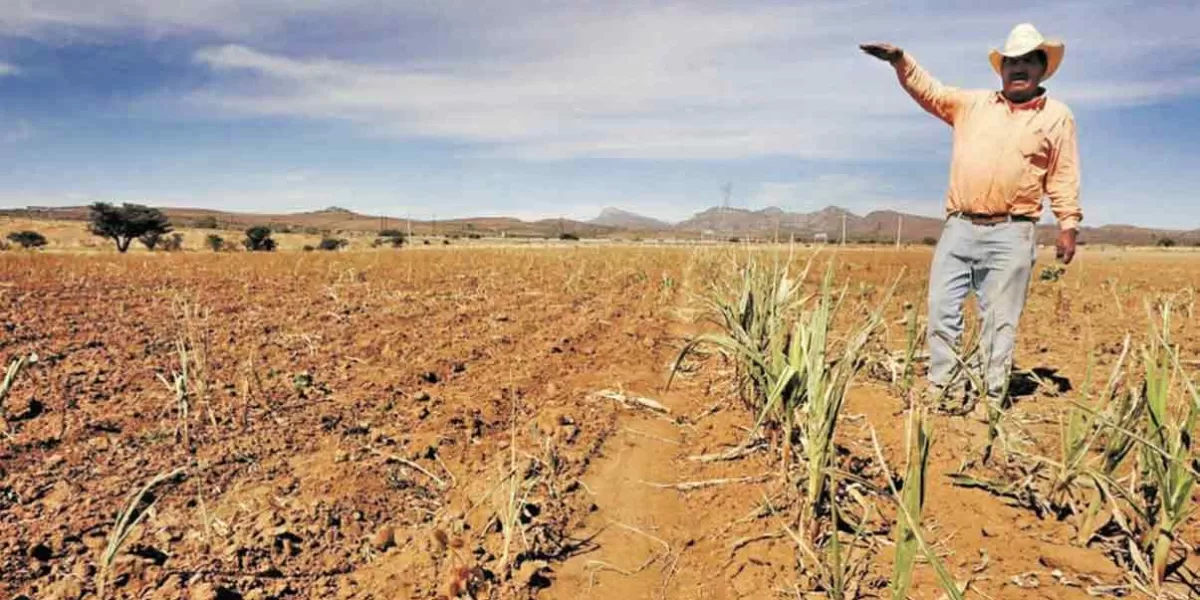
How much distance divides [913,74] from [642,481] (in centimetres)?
254

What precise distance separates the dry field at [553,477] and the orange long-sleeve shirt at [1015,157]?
0.86m

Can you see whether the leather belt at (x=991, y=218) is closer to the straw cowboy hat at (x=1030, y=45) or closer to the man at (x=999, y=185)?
the man at (x=999, y=185)

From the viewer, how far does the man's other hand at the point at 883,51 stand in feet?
11.4

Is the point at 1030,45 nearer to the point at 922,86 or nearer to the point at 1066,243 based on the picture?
the point at 922,86

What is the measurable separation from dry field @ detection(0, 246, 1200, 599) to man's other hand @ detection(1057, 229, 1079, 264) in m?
0.57

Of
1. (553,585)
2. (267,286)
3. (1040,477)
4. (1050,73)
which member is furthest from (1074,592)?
(267,286)

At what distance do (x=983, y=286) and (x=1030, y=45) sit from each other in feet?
3.78

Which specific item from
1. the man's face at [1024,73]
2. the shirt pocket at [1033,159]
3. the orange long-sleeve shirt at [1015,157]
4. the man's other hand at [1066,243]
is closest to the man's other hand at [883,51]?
the orange long-sleeve shirt at [1015,157]

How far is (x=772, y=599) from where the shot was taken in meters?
1.82

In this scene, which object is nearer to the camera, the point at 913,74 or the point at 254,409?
Answer: the point at 254,409

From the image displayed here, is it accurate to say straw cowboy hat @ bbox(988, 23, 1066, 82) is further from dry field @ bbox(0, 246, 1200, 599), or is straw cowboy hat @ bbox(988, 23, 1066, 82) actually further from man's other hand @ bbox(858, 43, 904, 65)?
dry field @ bbox(0, 246, 1200, 599)

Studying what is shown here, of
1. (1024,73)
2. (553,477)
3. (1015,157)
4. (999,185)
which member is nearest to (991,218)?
(999,185)

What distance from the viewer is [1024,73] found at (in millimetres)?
3219

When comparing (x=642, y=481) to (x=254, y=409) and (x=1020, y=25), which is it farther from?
(x=1020, y=25)
